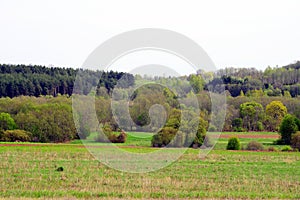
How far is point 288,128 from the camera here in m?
59.8

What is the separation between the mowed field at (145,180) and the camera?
61.4ft

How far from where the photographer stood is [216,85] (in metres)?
76.9

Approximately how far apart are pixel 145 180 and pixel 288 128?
132 feet

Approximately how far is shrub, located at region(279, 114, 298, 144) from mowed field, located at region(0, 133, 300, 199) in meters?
27.6

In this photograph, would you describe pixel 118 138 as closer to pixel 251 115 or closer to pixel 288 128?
pixel 288 128

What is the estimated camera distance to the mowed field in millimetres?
18703

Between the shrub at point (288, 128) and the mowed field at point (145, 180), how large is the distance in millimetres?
27613

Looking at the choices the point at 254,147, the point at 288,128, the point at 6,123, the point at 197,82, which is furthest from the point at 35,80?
the point at 254,147

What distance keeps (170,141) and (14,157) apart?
21.2 m

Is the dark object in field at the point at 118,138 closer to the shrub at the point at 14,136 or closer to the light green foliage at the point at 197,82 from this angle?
the shrub at the point at 14,136

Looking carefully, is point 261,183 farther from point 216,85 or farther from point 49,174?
point 216,85

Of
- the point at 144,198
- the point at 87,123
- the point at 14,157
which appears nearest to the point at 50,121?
the point at 87,123

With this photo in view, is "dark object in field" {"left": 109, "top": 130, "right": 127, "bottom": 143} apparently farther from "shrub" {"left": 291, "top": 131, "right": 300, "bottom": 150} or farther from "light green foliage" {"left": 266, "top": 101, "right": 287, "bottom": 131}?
"light green foliage" {"left": 266, "top": 101, "right": 287, "bottom": 131}

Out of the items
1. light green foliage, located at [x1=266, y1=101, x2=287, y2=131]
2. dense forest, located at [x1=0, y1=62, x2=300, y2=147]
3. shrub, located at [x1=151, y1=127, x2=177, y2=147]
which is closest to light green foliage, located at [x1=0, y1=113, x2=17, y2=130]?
dense forest, located at [x1=0, y1=62, x2=300, y2=147]
